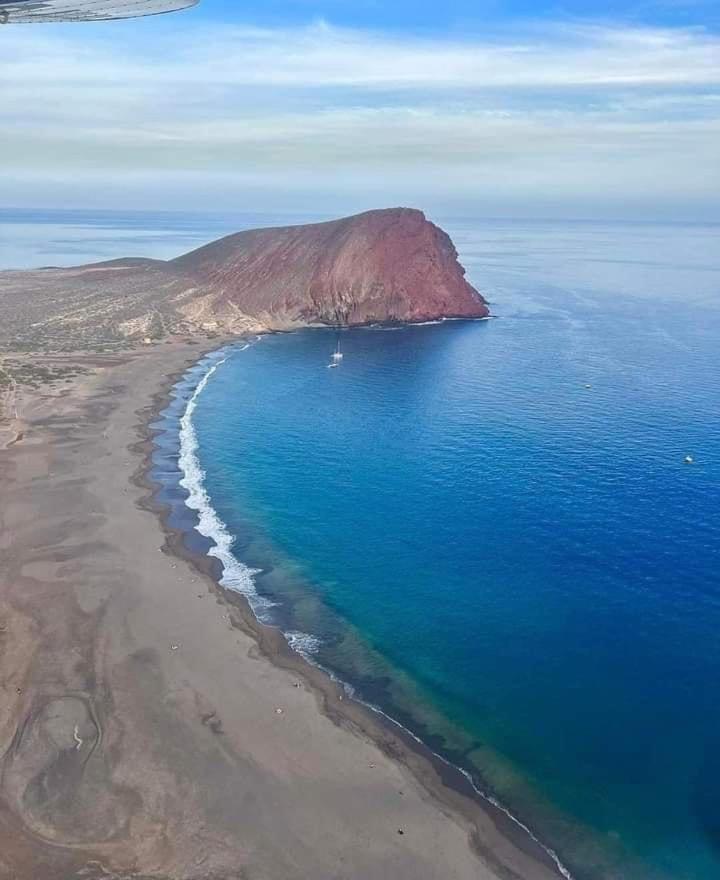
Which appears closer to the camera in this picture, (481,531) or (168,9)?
(168,9)

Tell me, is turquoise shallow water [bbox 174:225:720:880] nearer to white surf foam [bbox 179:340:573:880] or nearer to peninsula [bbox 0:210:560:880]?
white surf foam [bbox 179:340:573:880]

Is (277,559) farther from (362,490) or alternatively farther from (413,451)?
(413,451)

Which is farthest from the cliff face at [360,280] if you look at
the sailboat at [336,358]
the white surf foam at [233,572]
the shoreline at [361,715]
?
the shoreline at [361,715]

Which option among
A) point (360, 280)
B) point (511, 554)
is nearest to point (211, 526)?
point (511, 554)

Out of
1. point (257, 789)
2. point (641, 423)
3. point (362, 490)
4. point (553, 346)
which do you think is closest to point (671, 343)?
point (553, 346)

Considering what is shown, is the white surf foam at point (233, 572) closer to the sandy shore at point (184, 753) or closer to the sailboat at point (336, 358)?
the sandy shore at point (184, 753)

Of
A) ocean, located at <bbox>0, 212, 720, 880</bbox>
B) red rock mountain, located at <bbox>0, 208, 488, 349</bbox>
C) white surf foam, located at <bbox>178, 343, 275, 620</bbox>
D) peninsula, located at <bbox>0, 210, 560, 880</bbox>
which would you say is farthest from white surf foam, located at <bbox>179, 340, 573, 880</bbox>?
red rock mountain, located at <bbox>0, 208, 488, 349</bbox>
